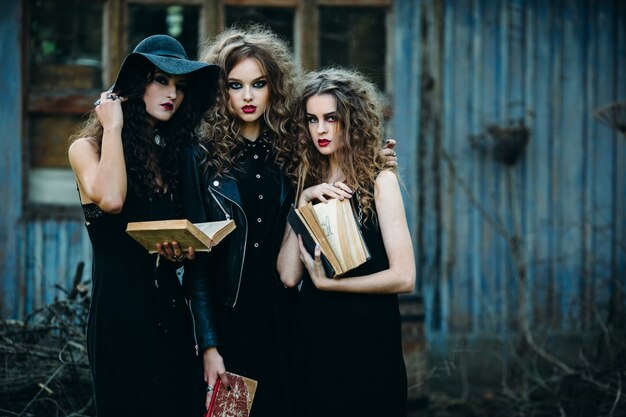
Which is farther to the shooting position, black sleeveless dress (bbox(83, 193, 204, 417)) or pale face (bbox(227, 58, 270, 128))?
pale face (bbox(227, 58, 270, 128))

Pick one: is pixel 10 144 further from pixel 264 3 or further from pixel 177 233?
pixel 177 233

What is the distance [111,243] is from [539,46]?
5077 millimetres

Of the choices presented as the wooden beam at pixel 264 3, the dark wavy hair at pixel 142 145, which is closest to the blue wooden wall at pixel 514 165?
the wooden beam at pixel 264 3

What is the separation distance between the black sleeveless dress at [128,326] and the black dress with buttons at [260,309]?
37cm

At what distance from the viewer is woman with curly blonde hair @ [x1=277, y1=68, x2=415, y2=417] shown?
3.42 meters

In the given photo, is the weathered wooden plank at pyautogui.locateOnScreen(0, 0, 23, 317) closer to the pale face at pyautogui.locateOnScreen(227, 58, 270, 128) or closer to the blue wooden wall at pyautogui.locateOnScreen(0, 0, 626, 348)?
the blue wooden wall at pyautogui.locateOnScreen(0, 0, 626, 348)

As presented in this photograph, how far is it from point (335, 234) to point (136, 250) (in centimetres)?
88

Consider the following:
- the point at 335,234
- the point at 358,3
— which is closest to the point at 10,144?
the point at 358,3

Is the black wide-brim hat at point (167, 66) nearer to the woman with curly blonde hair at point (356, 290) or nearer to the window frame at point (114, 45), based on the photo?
the woman with curly blonde hair at point (356, 290)

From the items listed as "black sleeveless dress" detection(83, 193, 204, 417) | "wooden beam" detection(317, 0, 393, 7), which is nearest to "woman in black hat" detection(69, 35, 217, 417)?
"black sleeveless dress" detection(83, 193, 204, 417)

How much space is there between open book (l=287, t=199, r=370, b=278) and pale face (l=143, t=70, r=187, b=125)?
767 mm

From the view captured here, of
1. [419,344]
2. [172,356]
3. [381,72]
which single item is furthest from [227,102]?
[381,72]

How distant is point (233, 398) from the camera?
348 cm

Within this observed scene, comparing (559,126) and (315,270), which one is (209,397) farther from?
(559,126)
